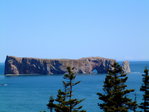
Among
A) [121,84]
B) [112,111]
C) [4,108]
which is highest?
[121,84]

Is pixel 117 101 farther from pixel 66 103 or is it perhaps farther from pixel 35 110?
pixel 35 110

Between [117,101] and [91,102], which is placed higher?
[117,101]

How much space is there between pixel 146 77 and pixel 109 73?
3232mm

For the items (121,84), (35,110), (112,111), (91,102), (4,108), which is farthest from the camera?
(91,102)

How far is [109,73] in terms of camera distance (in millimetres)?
26641

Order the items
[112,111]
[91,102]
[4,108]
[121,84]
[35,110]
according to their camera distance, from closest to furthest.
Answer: [112,111] → [121,84] → [35,110] → [4,108] → [91,102]

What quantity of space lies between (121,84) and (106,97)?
1.62 m

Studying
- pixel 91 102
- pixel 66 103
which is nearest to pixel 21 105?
pixel 91 102

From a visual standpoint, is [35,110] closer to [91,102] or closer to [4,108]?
Answer: [4,108]

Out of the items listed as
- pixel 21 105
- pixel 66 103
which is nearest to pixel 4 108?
pixel 21 105

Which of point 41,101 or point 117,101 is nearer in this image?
point 117,101

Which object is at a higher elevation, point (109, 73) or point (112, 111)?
point (109, 73)

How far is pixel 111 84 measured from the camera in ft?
86.2

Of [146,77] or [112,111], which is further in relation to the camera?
[146,77]
